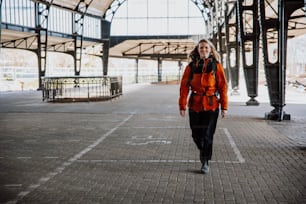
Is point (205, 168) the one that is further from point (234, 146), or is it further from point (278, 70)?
point (278, 70)

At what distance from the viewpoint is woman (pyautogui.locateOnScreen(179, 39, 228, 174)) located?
6016mm

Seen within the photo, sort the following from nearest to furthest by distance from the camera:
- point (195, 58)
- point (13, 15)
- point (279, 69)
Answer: point (195, 58), point (279, 69), point (13, 15)

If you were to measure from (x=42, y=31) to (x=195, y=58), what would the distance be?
29376mm

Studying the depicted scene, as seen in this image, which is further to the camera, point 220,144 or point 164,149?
point 220,144

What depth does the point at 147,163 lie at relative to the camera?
7.00 meters

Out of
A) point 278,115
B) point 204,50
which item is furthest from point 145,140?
point 278,115

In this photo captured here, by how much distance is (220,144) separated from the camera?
884 centimetres

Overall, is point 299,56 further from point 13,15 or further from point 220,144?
point 220,144

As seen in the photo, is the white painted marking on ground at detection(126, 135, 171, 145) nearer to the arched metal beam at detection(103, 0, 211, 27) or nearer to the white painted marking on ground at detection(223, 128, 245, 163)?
the white painted marking on ground at detection(223, 128, 245, 163)

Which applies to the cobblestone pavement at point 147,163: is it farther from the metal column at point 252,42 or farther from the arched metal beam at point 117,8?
the arched metal beam at point 117,8

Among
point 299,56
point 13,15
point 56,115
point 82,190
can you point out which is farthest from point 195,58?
point 299,56

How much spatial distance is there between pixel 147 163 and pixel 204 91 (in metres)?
1.74

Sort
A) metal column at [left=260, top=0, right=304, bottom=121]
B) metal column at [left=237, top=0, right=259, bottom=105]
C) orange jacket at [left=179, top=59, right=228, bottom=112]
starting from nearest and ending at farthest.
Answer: orange jacket at [left=179, top=59, right=228, bottom=112] → metal column at [left=260, top=0, right=304, bottom=121] → metal column at [left=237, top=0, right=259, bottom=105]

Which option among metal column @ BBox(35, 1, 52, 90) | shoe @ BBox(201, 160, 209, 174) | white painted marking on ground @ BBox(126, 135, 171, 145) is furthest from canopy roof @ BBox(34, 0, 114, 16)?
shoe @ BBox(201, 160, 209, 174)
